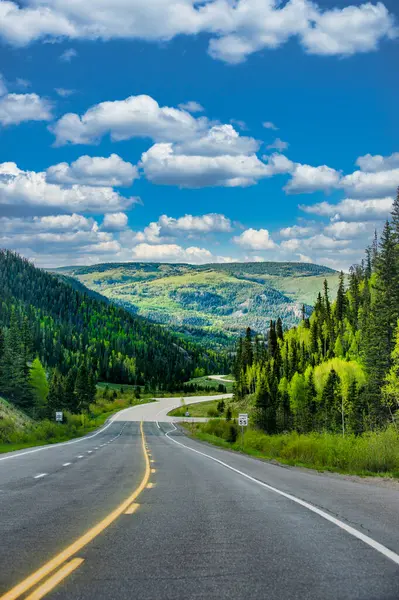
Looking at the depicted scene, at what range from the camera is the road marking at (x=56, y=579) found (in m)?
5.09

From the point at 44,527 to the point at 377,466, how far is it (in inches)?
599

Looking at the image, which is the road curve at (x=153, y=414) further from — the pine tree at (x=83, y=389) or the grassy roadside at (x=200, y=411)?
the pine tree at (x=83, y=389)

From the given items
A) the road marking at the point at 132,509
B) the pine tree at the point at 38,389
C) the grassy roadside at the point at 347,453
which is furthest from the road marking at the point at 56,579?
the pine tree at the point at 38,389

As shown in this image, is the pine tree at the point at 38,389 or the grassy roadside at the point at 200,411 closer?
the pine tree at the point at 38,389

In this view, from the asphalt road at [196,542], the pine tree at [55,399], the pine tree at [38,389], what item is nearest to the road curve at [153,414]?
the pine tree at [38,389]

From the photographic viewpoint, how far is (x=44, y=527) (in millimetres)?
8406

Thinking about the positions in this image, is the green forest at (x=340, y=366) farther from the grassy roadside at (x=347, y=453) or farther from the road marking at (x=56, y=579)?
the road marking at (x=56, y=579)

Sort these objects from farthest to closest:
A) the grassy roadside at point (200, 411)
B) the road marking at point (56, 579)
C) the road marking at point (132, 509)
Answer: the grassy roadside at point (200, 411) < the road marking at point (132, 509) < the road marking at point (56, 579)

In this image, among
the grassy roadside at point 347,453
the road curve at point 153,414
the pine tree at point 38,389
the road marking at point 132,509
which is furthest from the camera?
the road curve at point 153,414

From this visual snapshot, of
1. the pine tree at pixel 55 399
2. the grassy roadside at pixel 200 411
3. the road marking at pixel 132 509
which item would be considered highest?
the road marking at pixel 132 509

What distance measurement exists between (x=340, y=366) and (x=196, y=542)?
91443mm

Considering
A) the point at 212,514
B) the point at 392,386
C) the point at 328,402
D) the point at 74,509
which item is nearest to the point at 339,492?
the point at 212,514

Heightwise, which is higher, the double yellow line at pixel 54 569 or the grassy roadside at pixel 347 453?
the double yellow line at pixel 54 569

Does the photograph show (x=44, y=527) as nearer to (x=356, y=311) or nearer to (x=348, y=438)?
(x=348, y=438)
